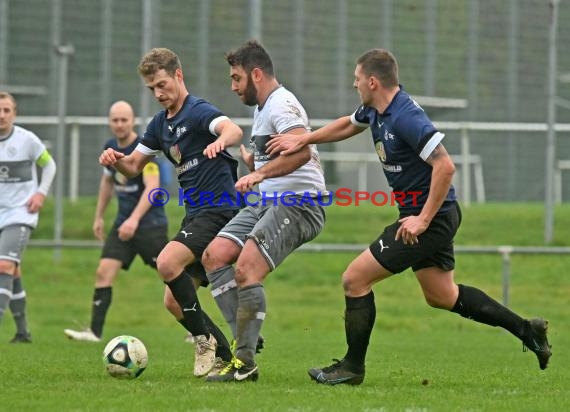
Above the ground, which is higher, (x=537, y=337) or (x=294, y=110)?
(x=294, y=110)

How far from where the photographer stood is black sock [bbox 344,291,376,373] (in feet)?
24.1

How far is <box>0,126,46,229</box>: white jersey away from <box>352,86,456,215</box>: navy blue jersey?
440 centimetres

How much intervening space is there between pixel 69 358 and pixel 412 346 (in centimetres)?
396

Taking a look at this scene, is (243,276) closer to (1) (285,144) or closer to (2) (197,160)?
(1) (285,144)

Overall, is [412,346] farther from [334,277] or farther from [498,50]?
[498,50]

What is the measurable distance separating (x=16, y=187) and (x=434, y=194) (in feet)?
16.8

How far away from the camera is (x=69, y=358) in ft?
31.4

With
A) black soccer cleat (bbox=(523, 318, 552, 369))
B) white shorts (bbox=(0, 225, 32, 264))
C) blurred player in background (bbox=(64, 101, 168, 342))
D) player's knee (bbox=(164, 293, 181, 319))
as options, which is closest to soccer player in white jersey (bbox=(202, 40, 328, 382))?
player's knee (bbox=(164, 293, 181, 319))

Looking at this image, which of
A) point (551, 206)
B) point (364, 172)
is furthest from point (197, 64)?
point (551, 206)

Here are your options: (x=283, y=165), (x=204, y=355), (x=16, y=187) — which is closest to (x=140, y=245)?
(x=16, y=187)

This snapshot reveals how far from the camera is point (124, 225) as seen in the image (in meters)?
11.7

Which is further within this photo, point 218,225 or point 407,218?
point 218,225

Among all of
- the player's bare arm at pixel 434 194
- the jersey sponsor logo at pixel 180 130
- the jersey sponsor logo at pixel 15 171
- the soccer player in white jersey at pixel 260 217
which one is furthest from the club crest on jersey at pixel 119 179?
the player's bare arm at pixel 434 194

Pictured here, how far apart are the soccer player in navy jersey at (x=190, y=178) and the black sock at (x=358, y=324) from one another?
0.99m
